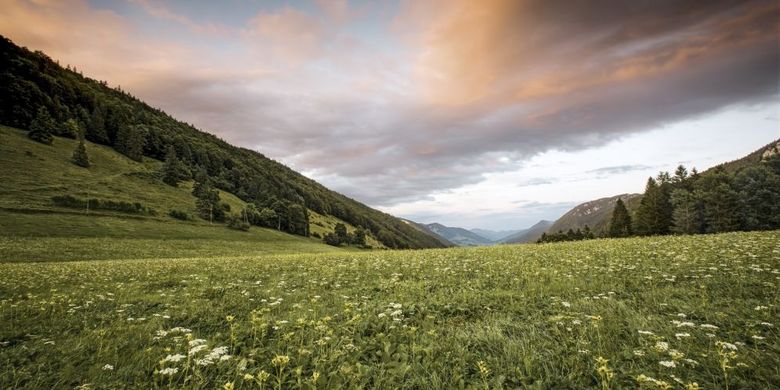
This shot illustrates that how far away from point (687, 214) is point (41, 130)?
19269cm

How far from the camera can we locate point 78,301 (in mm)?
9781

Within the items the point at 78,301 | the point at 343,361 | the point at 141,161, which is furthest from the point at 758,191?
the point at 141,161

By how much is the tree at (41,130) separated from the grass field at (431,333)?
465 ft

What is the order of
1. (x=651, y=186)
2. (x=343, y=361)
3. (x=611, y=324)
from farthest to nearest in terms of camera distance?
(x=651, y=186) < (x=611, y=324) < (x=343, y=361)

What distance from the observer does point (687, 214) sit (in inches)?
3061

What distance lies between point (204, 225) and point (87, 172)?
41795mm

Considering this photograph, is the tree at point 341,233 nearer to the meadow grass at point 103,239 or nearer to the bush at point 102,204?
the meadow grass at point 103,239

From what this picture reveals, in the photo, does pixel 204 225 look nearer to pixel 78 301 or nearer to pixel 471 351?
pixel 78 301

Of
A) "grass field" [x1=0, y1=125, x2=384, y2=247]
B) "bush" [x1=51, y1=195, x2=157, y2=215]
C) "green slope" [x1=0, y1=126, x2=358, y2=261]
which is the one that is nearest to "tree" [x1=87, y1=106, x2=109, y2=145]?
"grass field" [x1=0, y1=125, x2=384, y2=247]

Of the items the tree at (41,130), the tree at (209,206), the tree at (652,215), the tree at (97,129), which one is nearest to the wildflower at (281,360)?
the tree at (652,215)

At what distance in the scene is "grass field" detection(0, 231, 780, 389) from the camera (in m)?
4.70

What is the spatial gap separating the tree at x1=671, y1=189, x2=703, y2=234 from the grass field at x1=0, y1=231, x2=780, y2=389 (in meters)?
87.4

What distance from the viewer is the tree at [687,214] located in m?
76.6

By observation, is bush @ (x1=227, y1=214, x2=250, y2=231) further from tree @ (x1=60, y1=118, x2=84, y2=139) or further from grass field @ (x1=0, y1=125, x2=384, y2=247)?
tree @ (x1=60, y1=118, x2=84, y2=139)
